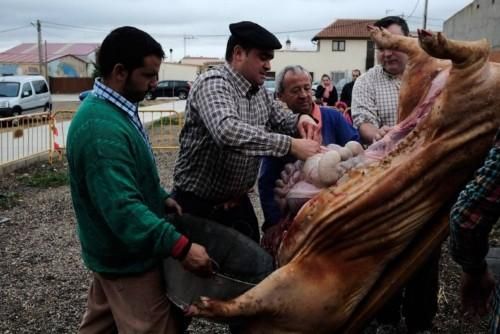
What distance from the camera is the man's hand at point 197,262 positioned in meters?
2.37

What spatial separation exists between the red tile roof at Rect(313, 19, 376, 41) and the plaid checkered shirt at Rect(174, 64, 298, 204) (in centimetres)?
5624

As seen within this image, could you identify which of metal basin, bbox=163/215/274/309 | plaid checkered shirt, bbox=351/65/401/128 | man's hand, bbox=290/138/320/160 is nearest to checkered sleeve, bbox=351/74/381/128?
plaid checkered shirt, bbox=351/65/401/128

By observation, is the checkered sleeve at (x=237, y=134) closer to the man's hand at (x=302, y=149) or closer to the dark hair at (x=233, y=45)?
the man's hand at (x=302, y=149)

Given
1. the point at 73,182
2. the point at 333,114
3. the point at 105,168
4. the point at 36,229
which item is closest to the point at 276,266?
the point at 105,168

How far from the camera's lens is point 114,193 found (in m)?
2.35

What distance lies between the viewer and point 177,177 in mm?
3441

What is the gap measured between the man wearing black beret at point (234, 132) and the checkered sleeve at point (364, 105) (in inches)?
28.8

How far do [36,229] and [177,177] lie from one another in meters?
4.76

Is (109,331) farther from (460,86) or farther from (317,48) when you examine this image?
(317,48)

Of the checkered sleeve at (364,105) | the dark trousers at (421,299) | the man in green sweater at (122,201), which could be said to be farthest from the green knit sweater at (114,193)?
the dark trousers at (421,299)

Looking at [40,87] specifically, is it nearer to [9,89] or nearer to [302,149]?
[9,89]

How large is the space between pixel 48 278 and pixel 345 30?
194ft

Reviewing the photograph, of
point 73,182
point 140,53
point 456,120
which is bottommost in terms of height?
point 73,182

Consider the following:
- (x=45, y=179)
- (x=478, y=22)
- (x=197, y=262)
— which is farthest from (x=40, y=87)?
(x=197, y=262)
